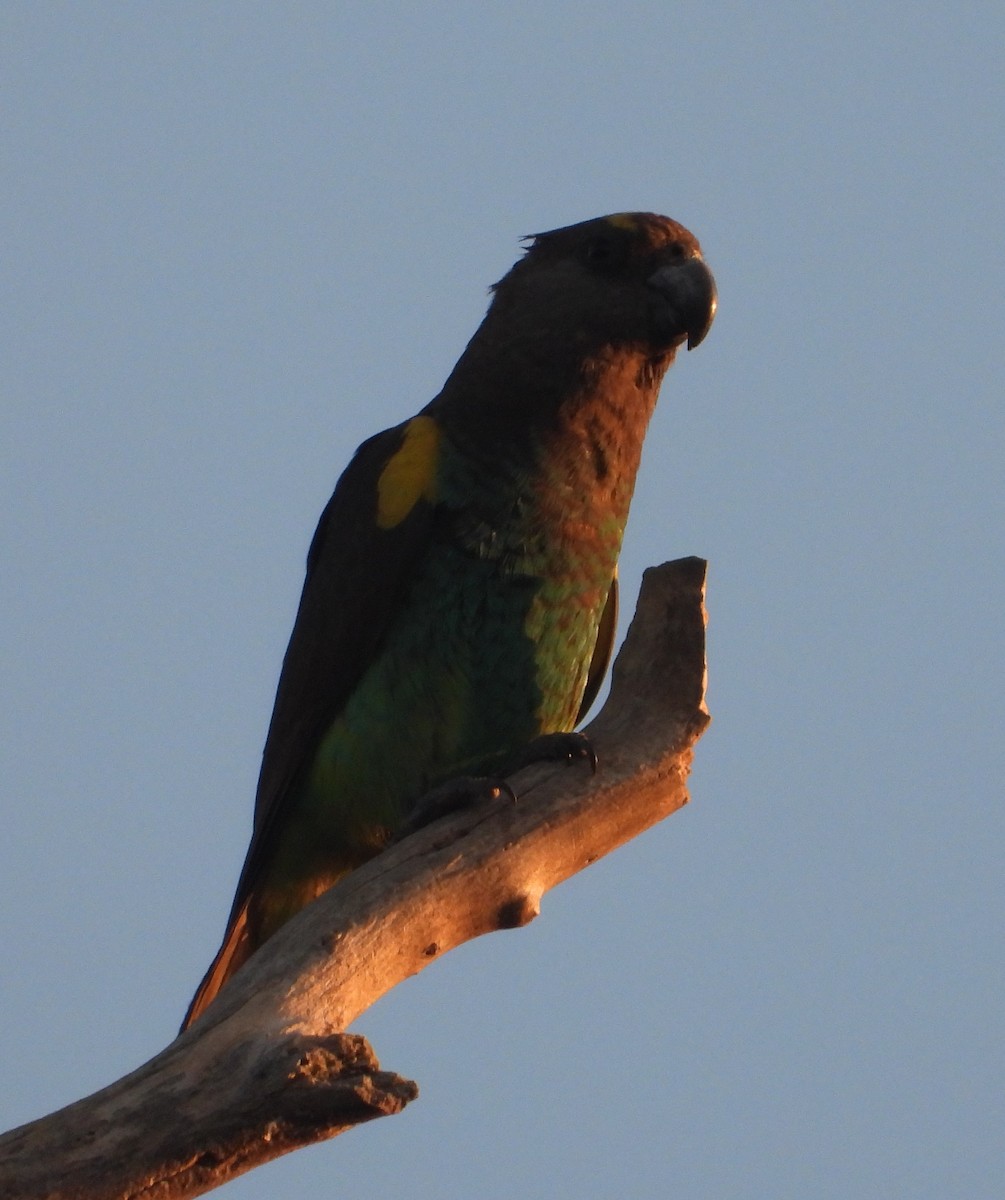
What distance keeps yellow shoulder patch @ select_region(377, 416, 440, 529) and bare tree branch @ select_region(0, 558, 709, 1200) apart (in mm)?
863

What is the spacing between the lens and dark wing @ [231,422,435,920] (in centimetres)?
496

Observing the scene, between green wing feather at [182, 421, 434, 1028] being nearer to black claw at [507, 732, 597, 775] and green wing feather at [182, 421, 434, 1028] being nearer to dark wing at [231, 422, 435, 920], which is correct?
dark wing at [231, 422, 435, 920]

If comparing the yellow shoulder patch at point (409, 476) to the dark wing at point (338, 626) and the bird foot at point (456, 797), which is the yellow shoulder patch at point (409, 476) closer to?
the dark wing at point (338, 626)

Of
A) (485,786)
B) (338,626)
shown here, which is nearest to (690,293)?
(338,626)

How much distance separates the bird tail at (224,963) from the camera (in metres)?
4.68

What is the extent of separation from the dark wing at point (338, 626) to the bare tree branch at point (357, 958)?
85 centimetres

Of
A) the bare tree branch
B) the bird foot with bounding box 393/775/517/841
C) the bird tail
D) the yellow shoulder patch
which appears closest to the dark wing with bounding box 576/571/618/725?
the yellow shoulder patch

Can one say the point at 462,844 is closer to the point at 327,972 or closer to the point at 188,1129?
the point at 327,972

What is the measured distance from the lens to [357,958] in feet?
11.8

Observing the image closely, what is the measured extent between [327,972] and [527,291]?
3.01 m

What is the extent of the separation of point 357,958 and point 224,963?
153 centimetres

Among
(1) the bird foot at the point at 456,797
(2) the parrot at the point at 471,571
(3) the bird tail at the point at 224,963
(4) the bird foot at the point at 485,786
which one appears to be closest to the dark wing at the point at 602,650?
(2) the parrot at the point at 471,571

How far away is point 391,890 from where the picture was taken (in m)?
3.80

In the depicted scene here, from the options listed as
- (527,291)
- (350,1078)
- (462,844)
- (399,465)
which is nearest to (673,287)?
(527,291)
